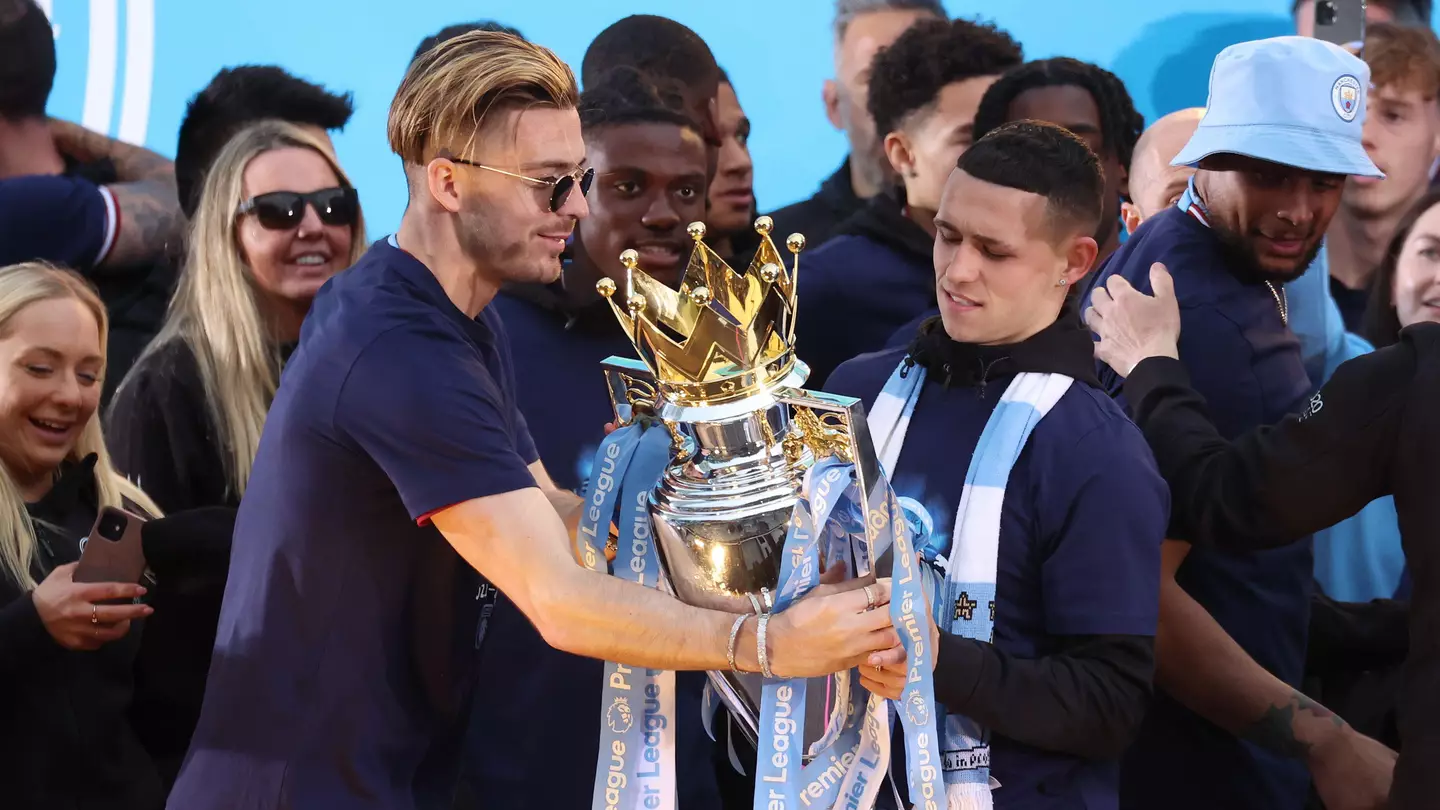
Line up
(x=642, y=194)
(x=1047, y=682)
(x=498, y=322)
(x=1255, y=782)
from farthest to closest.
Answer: (x=642, y=194), (x=1255, y=782), (x=498, y=322), (x=1047, y=682)

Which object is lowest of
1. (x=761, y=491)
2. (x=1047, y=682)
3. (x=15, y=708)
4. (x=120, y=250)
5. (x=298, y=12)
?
(x=15, y=708)

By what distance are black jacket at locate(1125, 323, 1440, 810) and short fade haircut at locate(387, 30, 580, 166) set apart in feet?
4.04

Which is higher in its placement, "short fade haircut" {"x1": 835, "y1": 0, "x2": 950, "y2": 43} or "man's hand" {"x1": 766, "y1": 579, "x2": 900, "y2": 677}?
"short fade haircut" {"x1": 835, "y1": 0, "x2": 950, "y2": 43}

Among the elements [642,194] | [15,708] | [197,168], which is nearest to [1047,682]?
[642,194]

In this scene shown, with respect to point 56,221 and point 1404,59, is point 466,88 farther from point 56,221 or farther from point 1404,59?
point 1404,59

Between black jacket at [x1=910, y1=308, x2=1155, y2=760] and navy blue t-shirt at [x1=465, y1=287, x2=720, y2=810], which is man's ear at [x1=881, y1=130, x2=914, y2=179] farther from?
black jacket at [x1=910, y1=308, x2=1155, y2=760]

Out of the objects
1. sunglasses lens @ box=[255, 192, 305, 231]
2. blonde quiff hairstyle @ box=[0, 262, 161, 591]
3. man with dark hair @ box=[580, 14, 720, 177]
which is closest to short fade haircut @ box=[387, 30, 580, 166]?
blonde quiff hairstyle @ box=[0, 262, 161, 591]

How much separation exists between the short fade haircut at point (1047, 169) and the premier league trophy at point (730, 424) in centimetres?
52

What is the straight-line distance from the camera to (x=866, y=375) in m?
2.77

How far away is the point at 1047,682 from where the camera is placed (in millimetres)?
2314

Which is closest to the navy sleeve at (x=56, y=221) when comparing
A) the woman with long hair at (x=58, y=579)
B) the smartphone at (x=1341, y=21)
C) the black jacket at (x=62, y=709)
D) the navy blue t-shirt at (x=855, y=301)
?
the woman with long hair at (x=58, y=579)

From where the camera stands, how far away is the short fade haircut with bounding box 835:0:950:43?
549 centimetres

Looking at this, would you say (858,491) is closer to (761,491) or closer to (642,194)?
(761,491)

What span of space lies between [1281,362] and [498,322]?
1512mm
